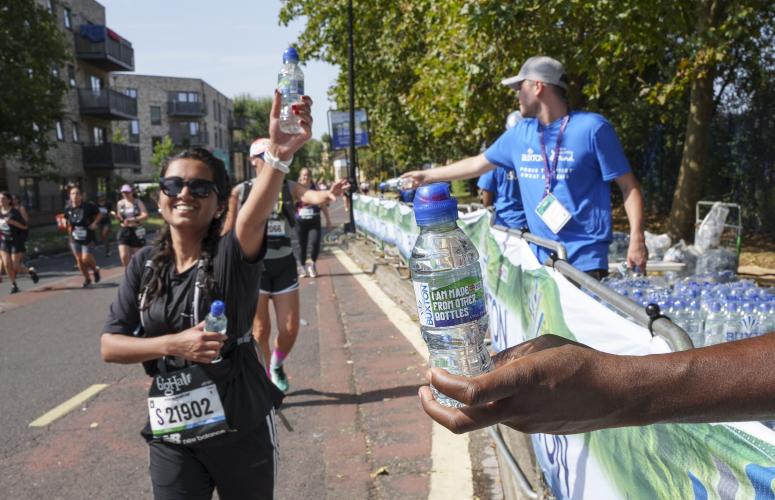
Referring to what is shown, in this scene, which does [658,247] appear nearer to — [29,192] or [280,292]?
[280,292]

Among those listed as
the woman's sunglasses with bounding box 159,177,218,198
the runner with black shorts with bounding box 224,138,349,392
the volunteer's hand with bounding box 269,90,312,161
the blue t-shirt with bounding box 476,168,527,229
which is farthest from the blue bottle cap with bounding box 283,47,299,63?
the blue t-shirt with bounding box 476,168,527,229

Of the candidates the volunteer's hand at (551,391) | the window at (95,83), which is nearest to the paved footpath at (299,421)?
the volunteer's hand at (551,391)

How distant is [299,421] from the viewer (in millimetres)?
5035

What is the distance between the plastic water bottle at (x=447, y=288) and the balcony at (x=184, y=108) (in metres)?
76.6

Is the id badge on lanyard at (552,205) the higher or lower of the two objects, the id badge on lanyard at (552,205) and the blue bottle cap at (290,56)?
the lower

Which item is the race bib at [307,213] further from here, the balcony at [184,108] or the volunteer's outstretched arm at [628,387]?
the balcony at [184,108]

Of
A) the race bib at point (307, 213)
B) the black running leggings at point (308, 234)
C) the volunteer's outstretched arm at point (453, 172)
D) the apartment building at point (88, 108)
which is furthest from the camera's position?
the apartment building at point (88, 108)

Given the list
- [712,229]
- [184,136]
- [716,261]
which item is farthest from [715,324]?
[184,136]

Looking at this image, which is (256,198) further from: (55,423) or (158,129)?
(158,129)

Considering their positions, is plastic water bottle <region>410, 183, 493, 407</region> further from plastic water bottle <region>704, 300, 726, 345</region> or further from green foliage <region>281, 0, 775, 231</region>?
green foliage <region>281, 0, 775, 231</region>

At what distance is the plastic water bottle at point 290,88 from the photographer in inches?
100

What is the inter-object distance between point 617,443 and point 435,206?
983mm

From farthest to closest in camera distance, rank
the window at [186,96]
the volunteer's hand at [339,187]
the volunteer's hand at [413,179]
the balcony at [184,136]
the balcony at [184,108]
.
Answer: the window at [186,96], the balcony at [184,136], the balcony at [184,108], the volunteer's hand at [339,187], the volunteer's hand at [413,179]

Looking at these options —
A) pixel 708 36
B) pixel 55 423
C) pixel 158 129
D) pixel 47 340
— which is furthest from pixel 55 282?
pixel 158 129
